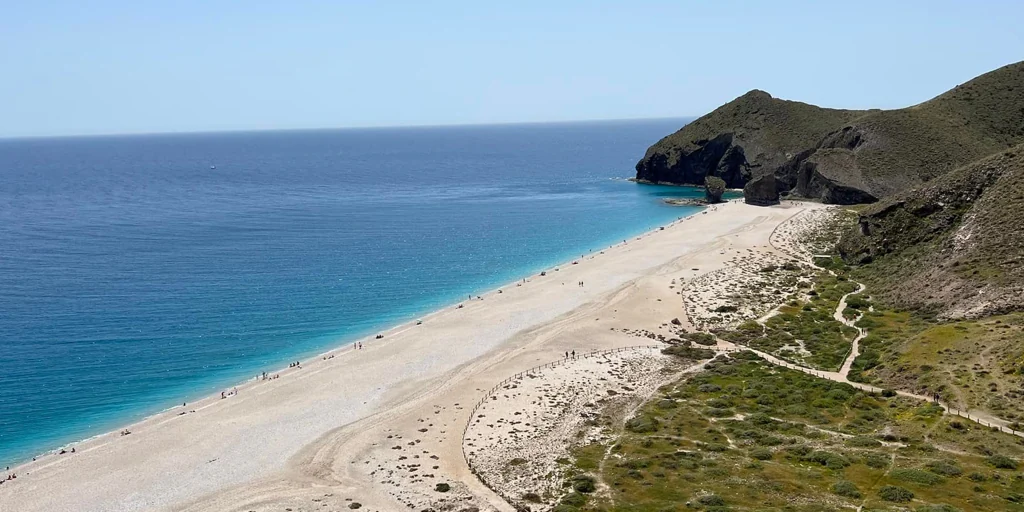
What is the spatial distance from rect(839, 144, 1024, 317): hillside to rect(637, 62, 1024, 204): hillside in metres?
46.2

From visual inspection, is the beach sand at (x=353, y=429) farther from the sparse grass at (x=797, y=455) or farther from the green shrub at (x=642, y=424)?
the green shrub at (x=642, y=424)

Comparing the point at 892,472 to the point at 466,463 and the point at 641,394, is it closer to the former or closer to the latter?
the point at 641,394

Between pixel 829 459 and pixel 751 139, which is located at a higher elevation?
pixel 751 139

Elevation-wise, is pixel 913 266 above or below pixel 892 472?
above

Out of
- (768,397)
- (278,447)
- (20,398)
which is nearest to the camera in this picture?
(278,447)

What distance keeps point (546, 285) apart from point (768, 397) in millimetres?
42095

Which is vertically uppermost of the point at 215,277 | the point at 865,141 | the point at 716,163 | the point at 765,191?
the point at 865,141

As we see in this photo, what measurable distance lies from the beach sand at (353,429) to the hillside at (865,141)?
77706mm

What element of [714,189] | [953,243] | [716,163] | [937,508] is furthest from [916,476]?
[716,163]

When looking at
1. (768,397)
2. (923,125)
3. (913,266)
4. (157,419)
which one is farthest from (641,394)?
(923,125)

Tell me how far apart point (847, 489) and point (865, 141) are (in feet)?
411

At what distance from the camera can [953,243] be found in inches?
2938

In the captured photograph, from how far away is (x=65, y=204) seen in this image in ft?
569

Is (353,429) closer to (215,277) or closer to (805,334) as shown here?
(805,334)
